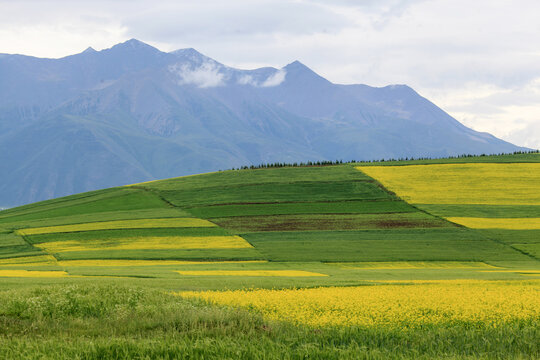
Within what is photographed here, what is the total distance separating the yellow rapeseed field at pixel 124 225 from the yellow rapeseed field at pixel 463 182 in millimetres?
35415

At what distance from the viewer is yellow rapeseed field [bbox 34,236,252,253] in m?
59.4

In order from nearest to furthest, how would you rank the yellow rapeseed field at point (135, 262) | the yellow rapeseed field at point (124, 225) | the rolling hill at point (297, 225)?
the rolling hill at point (297, 225) < the yellow rapeseed field at point (135, 262) < the yellow rapeseed field at point (124, 225)

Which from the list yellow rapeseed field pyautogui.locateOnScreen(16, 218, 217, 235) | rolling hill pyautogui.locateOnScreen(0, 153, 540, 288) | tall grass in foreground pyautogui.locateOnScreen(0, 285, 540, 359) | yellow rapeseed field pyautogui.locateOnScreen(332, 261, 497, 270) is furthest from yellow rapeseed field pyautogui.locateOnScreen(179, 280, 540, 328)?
yellow rapeseed field pyautogui.locateOnScreen(16, 218, 217, 235)

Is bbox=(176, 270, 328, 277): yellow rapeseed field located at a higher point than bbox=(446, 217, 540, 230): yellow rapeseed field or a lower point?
lower

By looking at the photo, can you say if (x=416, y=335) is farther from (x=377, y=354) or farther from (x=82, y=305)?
(x=82, y=305)

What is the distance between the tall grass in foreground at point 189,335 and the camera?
40.2 ft

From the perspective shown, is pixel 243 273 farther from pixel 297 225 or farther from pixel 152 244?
pixel 297 225

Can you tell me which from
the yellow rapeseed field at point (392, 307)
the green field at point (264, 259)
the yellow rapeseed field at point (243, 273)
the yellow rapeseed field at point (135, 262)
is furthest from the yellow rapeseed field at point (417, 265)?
the yellow rapeseed field at point (392, 307)

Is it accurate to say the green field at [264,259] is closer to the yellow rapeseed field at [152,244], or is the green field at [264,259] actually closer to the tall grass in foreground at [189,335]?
the tall grass in foreground at [189,335]

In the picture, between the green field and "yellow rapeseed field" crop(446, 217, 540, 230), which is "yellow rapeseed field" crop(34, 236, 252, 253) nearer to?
the green field

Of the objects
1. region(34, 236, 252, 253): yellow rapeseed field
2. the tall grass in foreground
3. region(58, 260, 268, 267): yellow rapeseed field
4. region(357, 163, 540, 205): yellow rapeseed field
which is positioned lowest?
region(58, 260, 268, 267): yellow rapeseed field

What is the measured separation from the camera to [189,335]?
14.5 metres

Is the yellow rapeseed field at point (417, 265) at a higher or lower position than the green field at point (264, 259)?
lower

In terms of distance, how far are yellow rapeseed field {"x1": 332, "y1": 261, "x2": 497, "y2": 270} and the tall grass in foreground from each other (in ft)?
105
